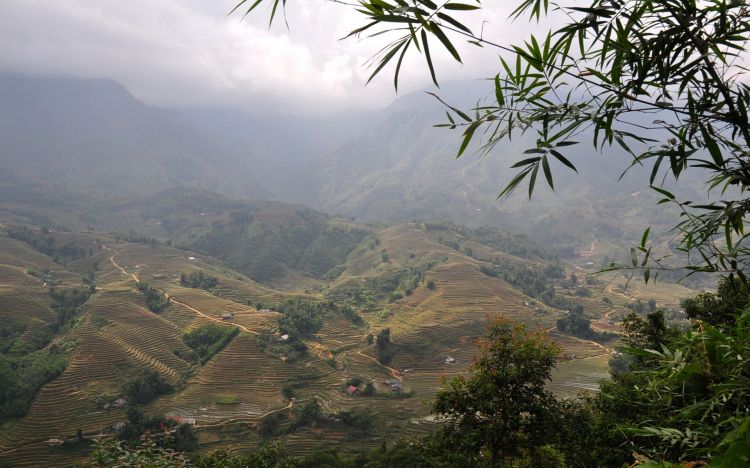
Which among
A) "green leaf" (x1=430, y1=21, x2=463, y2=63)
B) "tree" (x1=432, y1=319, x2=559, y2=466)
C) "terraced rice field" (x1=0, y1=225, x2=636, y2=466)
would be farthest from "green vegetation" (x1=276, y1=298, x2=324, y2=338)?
"green leaf" (x1=430, y1=21, x2=463, y2=63)

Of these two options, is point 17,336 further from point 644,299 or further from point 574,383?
point 644,299

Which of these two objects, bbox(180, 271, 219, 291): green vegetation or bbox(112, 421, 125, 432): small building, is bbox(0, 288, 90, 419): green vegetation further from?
bbox(180, 271, 219, 291): green vegetation

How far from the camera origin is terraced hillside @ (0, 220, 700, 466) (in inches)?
1110

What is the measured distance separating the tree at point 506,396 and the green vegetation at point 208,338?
3331 cm

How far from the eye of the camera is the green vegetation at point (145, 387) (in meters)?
30.1

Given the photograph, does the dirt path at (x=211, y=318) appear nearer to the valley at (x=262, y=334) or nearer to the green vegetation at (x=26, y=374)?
the valley at (x=262, y=334)

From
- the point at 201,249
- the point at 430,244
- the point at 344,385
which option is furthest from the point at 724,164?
the point at 201,249

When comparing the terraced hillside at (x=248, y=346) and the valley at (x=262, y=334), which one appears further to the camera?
the valley at (x=262, y=334)

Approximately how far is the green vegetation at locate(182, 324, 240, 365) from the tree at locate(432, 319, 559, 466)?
3331 centimetres

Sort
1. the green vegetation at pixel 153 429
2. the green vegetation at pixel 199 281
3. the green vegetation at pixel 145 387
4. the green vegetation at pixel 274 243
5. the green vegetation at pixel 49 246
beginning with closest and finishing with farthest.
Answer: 1. the green vegetation at pixel 153 429
2. the green vegetation at pixel 145 387
3. the green vegetation at pixel 199 281
4. the green vegetation at pixel 49 246
5. the green vegetation at pixel 274 243

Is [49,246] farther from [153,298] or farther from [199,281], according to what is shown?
[153,298]

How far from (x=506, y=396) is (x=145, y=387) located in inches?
1152

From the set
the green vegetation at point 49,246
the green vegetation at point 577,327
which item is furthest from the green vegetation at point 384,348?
the green vegetation at point 49,246

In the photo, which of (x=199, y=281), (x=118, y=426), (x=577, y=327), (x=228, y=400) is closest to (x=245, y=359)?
(x=228, y=400)
